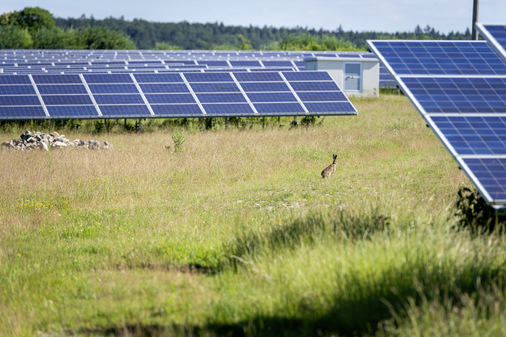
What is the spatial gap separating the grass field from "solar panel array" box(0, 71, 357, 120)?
30.9 ft

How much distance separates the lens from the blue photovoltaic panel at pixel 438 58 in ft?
37.7

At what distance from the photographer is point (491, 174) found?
855cm

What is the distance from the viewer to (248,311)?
6.69m

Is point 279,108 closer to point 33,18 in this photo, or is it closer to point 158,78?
point 158,78

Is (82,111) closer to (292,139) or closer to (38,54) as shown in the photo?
(292,139)

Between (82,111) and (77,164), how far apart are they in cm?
938

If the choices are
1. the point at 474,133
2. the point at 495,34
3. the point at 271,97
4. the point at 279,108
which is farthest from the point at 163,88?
the point at 474,133

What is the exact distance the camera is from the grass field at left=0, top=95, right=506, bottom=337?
630cm

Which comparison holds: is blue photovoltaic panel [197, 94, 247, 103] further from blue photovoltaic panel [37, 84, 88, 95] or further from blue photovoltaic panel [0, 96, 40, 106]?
blue photovoltaic panel [0, 96, 40, 106]

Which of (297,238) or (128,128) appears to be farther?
(128,128)

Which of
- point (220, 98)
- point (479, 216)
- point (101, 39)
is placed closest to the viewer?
point (479, 216)

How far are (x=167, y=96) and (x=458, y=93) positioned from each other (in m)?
19.7

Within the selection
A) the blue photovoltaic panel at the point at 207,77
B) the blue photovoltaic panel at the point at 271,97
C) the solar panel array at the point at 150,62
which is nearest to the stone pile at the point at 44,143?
the blue photovoltaic panel at the point at 271,97

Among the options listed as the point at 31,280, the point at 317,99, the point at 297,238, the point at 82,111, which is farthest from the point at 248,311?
the point at 317,99
